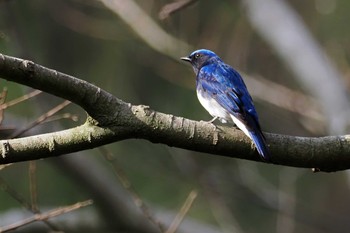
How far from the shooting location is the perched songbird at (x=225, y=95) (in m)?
3.70

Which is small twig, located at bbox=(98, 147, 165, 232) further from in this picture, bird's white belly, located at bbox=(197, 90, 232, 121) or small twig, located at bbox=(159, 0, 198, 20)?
small twig, located at bbox=(159, 0, 198, 20)

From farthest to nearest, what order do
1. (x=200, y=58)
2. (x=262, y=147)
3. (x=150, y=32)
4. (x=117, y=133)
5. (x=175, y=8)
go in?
(x=150, y=32), (x=200, y=58), (x=175, y=8), (x=262, y=147), (x=117, y=133)

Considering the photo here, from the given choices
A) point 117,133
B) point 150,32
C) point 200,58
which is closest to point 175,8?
point 200,58

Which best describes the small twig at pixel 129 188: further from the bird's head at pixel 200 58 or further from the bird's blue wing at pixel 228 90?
the bird's head at pixel 200 58

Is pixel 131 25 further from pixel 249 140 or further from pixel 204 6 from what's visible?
pixel 249 140

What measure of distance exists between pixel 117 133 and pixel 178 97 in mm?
5509

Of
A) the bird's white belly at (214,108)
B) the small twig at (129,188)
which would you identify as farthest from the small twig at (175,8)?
the small twig at (129,188)

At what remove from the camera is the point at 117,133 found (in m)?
2.64

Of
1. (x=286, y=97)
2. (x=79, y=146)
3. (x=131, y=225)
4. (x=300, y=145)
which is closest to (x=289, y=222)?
(x=286, y=97)

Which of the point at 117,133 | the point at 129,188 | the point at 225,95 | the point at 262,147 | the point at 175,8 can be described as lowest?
the point at 129,188

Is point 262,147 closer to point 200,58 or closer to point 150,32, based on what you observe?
point 200,58

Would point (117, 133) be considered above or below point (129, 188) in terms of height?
above

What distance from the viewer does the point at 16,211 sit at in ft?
17.4

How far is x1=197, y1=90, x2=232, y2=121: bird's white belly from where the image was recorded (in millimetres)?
3977
